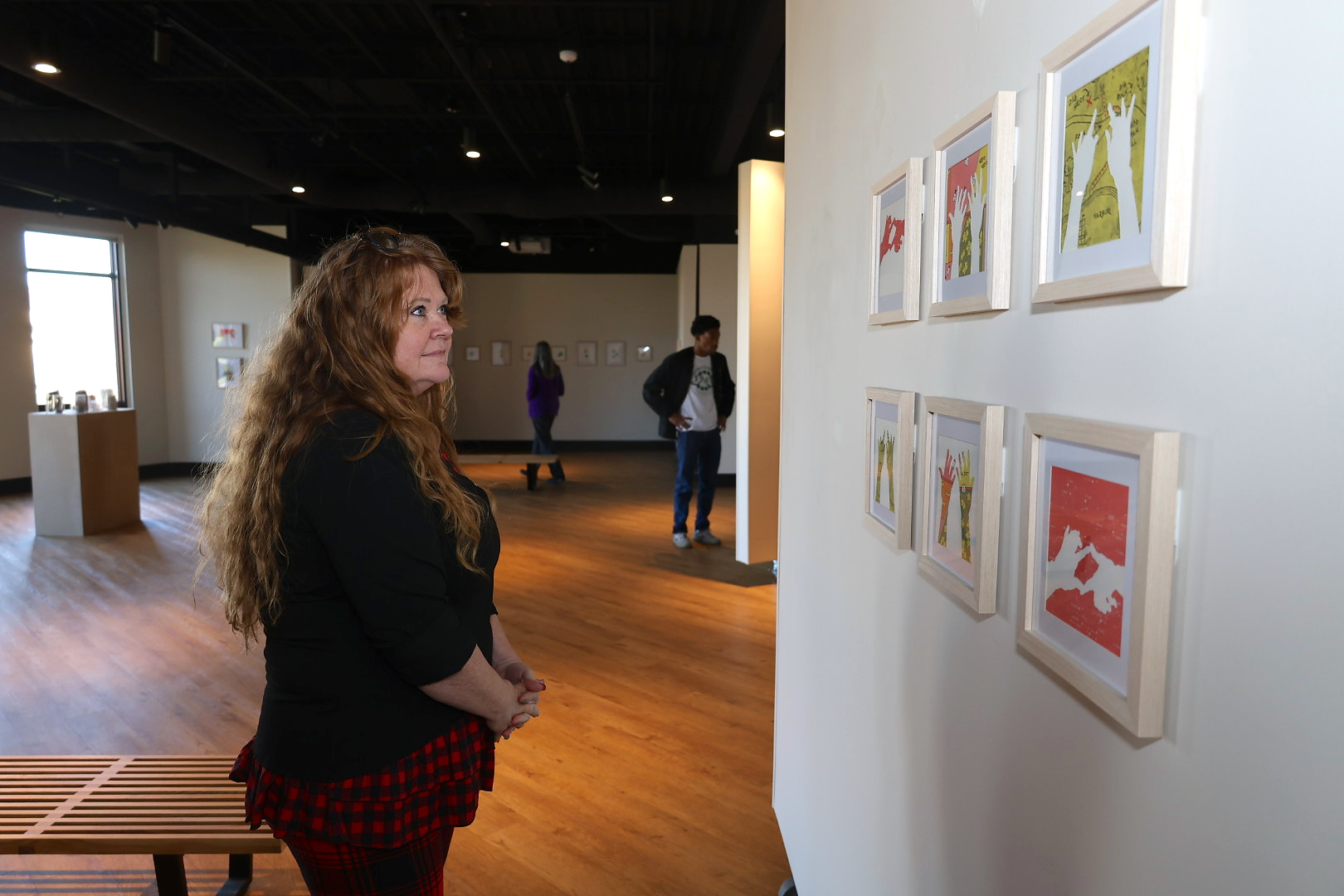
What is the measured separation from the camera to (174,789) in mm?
2266

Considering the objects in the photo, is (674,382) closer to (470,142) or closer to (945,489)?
(470,142)

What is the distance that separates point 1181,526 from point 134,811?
96.8 inches

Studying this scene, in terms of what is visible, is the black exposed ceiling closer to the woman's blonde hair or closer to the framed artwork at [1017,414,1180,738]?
the woman's blonde hair

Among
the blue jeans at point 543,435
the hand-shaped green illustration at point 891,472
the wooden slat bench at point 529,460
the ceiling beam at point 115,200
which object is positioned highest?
the ceiling beam at point 115,200

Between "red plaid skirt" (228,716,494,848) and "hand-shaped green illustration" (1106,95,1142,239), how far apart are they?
1.25m

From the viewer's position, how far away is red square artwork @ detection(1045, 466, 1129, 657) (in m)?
0.77

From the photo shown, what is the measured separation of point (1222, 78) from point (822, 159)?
154 cm

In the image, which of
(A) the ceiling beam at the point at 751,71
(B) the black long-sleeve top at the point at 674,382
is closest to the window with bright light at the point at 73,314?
(B) the black long-sleeve top at the point at 674,382

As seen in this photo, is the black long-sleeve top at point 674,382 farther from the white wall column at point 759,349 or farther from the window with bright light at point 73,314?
the window with bright light at point 73,314

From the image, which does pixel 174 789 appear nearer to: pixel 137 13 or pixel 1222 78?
pixel 1222 78

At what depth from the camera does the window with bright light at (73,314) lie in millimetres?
10648

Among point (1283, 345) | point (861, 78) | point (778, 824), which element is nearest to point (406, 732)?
point (1283, 345)

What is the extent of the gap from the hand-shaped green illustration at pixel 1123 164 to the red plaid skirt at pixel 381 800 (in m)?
1.25

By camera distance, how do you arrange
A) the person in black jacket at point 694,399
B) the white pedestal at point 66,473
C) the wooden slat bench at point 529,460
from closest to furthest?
the person in black jacket at point 694,399 < the white pedestal at point 66,473 < the wooden slat bench at point 529,460
